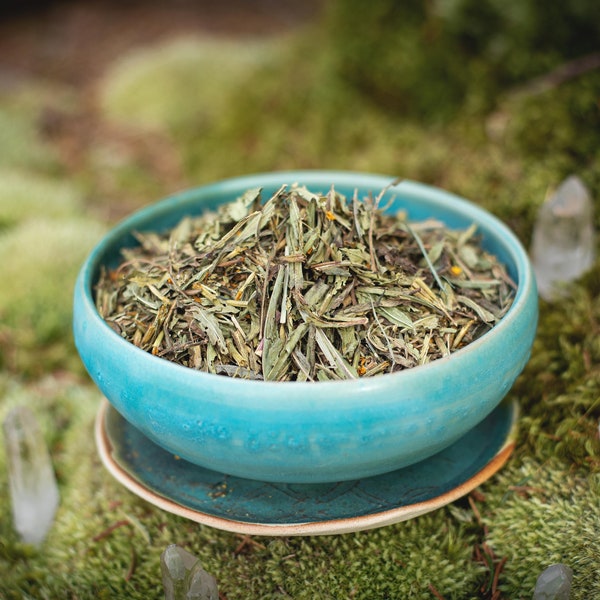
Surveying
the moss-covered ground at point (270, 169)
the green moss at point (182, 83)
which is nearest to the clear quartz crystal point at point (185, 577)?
the moss-covered ground at point (270, 169)

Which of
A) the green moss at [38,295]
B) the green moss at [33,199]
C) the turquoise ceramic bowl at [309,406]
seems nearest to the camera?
the turquoise ceramic bowl at [309,406]

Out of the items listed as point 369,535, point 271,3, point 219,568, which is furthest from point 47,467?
point 271,3

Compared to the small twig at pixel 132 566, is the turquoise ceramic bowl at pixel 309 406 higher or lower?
higher

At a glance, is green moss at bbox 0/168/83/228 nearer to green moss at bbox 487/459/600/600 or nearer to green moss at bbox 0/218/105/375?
green moss at bbox 0/218/105/375

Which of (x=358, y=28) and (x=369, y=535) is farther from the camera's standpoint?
(x=358, y=28)

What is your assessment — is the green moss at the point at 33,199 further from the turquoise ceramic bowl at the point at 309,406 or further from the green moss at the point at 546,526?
the green moss at the point at 546,526

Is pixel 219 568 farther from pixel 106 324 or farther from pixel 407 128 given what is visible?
pixel 407 128

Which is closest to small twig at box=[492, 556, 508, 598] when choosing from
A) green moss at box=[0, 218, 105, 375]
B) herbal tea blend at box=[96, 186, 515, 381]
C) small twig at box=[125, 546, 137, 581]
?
herbal tea blend at box=[96, 186, 515, 381]
